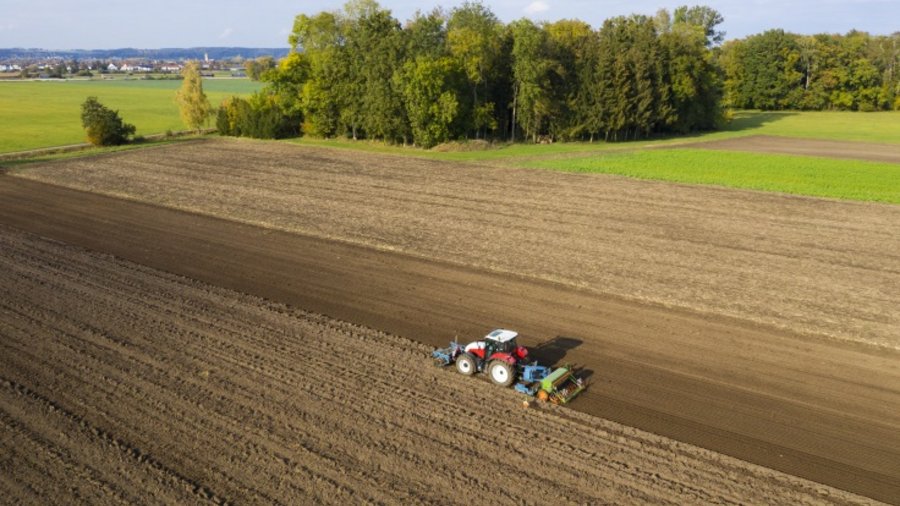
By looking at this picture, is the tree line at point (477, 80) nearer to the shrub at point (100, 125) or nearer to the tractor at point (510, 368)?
the shrub at point (100, 125)

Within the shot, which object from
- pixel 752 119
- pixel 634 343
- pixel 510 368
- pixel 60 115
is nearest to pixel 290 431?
pixel 510 368

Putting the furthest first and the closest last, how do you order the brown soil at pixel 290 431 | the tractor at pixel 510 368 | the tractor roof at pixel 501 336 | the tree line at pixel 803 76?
1. the tree line at pixel 803 76
2. the tractor roof at pixel 501 336
3. the tractor at pixel 510 368
4. the brown soil at pixel 290 431

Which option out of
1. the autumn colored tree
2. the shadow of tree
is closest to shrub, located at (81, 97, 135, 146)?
the autumn colored tree

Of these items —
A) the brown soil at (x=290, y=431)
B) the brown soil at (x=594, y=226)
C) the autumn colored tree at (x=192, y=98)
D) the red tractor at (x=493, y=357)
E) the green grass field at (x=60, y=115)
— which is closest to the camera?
the brown soil at (x=290, y=431)

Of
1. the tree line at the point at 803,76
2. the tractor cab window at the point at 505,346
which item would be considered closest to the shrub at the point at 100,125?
the tractor cab window at the point at 505,346

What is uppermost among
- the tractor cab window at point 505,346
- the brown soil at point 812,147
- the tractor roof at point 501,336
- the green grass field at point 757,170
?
the brown soil at point 812,147

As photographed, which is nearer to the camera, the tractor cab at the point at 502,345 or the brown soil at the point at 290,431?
the brown soil at the point at 290,431

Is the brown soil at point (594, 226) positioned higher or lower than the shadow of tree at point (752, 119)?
lower
